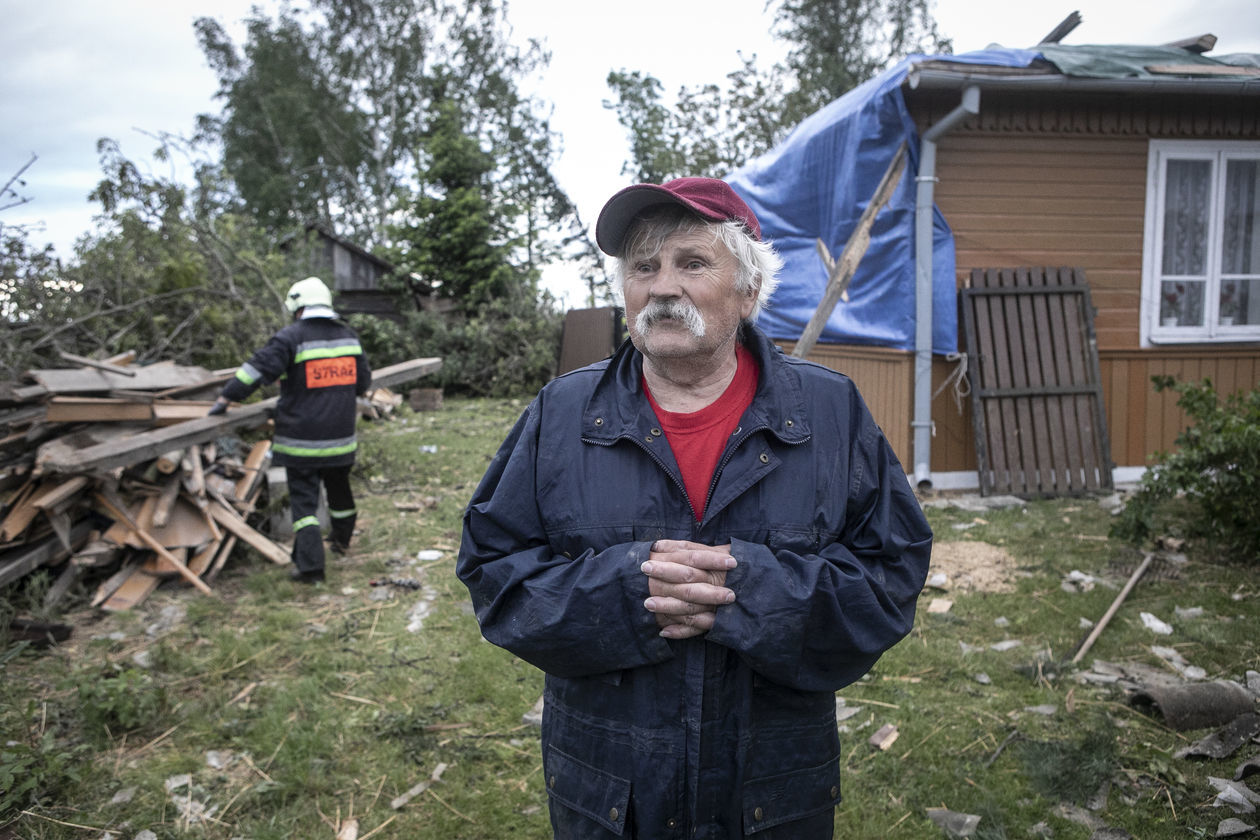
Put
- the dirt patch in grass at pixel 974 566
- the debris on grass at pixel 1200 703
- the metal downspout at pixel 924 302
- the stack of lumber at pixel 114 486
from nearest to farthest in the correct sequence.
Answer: the debris on grass at pixel 1200 703, the stack of lumber at pixel 114 486, the dirt patch in grass at pixel 974 566, the metal downspout at pixel 924 302

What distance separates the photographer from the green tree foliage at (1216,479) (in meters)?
5.29

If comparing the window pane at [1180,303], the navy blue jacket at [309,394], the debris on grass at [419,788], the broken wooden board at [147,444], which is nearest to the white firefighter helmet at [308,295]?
the navy blue jacket at [309,394]

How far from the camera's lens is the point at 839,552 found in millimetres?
1847

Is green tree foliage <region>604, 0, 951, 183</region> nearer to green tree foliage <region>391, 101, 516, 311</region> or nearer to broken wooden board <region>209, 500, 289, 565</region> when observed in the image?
green tree foliage <region>391, 101, 516, 311</region>

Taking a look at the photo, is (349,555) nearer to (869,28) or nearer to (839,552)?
(839,552)

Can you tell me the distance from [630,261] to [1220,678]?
389 cm

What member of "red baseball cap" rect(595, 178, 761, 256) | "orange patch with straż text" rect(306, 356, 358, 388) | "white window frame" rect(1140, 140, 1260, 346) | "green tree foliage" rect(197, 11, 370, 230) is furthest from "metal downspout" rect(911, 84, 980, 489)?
"green tree foliage" rect(197, 11, 370, 230)

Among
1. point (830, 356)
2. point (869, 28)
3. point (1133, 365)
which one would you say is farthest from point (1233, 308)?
point (869, 28)

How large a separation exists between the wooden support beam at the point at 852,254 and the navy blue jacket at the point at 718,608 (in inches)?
223

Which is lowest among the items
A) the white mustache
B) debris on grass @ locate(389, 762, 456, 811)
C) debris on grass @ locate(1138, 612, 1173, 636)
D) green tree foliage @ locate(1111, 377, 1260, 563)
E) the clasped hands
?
debris on grass @ locate(389, 762, 456, 811)

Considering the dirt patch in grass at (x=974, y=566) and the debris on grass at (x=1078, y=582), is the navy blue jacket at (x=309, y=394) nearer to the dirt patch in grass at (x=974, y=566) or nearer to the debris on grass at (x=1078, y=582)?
the dirt patch in grass at (x=974, y=566)

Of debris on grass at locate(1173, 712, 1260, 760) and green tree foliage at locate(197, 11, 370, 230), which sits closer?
debris on grass at locate(1173, 712, 1260, 760)

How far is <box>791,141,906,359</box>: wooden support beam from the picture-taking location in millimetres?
7430

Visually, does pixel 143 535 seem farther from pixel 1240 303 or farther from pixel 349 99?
pixel 349 99
